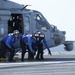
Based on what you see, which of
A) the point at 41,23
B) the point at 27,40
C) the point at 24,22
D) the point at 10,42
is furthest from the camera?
the point at 41,23

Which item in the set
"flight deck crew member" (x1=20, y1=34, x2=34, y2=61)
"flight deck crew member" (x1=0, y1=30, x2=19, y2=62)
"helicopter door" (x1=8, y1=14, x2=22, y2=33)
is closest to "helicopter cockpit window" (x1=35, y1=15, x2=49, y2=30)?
"helicopter door" (x1=8, y1=14, x2=22, y2=33)

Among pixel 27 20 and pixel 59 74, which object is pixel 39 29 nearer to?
pixel 27 20

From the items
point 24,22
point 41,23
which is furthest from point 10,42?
point 41,23

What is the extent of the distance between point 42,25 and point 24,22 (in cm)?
167

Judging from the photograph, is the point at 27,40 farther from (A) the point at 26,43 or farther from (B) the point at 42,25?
(B) the point at 42,25

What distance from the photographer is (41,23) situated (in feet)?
93.1

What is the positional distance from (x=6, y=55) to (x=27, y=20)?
3408mm

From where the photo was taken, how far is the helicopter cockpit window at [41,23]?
92.0 feet

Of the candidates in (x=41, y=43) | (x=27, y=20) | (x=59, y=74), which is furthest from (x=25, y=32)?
(x=59, y=74)

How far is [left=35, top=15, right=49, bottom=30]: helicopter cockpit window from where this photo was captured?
28.0 metres

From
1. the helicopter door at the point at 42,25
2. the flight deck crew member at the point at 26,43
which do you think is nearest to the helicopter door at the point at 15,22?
the helicopter door at the point at 42,25

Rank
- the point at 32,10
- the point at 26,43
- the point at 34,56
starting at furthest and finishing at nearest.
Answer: the point at 32,10 → the point at 34,56 → the point at 26,43

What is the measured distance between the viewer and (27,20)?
27.4 meters

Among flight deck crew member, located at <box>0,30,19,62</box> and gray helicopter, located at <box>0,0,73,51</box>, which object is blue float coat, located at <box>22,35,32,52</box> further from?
gray helicopter, located at <box>0,0,73,51</box>
